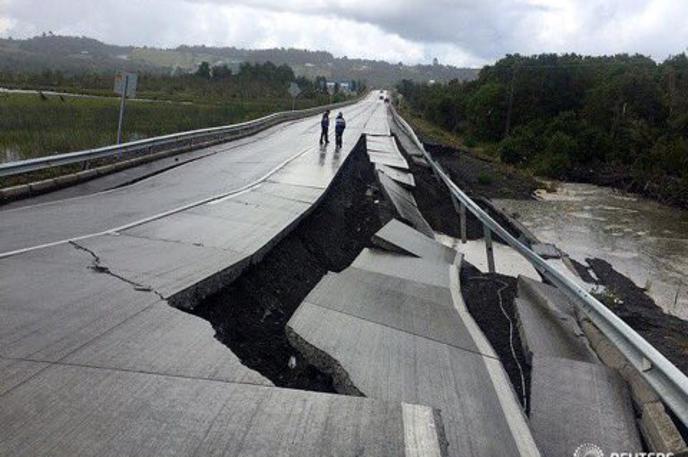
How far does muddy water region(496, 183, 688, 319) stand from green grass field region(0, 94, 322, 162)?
1581cm

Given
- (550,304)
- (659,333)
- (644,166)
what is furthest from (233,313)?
(644,166)

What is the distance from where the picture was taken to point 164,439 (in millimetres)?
3619

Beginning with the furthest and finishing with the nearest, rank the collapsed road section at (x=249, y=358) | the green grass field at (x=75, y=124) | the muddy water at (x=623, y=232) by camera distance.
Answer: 1. the green grass field at (x=75, y=124)
2. the muddy water at (x=623, y=232)
3. the collapsed road section at (x=249, y=358)

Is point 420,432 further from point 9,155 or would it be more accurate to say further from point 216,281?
point 9,155

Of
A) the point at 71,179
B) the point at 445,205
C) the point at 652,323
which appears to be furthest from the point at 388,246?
the point at 445,205

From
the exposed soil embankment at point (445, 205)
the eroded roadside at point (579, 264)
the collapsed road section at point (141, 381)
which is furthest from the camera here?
the exposed soil embankment at point (445, 205)

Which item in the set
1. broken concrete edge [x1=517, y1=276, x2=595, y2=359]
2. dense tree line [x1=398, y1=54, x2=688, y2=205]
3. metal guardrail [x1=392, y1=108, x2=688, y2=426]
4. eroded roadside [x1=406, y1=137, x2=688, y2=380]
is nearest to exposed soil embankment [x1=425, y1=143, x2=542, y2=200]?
eroded roadside [x1=406, y1=137, x2=688, y2=380]

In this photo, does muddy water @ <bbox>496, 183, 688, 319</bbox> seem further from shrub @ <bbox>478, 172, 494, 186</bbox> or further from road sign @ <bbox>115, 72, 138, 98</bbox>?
road sign @ <bbox>115, 72, 138, 98</bbox>

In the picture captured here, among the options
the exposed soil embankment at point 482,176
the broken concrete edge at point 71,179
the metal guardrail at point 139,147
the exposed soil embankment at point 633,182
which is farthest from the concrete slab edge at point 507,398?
the exposed soil embankment at point 633,182

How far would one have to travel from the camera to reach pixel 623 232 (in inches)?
921

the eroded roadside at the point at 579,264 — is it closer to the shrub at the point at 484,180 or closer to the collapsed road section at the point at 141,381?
the shrub at the point at 484,180

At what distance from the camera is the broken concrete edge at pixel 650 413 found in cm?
493

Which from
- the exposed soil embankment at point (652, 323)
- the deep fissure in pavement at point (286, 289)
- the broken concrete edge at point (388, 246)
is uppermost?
the broken concrete edge at point (388, 246)

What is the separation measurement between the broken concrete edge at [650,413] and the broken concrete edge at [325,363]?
92.6 inches
